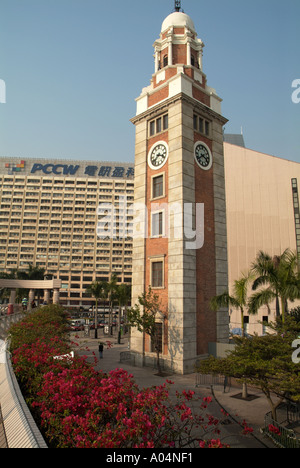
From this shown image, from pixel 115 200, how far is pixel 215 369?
371ft

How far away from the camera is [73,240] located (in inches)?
4729

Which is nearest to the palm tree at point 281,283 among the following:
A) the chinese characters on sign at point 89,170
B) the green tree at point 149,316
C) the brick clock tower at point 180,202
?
the brick clock tower at point 180,202

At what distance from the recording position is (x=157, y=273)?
2792 cm

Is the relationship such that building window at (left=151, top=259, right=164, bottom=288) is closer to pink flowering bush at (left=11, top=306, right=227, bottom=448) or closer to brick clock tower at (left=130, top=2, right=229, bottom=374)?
brick clock tower at (left=130, top=2, right=229, bottom=374)

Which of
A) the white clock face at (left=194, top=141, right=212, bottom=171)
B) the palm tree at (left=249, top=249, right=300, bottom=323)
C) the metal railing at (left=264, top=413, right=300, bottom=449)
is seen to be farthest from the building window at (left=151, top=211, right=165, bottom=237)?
the metal railing at (left=264, top=413, right=300, bottom=449)

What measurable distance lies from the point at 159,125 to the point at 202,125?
4.14 meters

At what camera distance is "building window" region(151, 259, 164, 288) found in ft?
89.8

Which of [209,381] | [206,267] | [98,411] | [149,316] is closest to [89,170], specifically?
[206,267]

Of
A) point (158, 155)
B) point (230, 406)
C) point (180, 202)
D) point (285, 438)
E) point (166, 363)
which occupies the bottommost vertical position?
point (230, 406)

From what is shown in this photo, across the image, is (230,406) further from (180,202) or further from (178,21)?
(178,21)

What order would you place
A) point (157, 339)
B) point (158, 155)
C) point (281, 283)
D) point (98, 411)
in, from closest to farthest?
point (98, 411) → point (281, 283) → point (157, 339) → point (158, 155)
